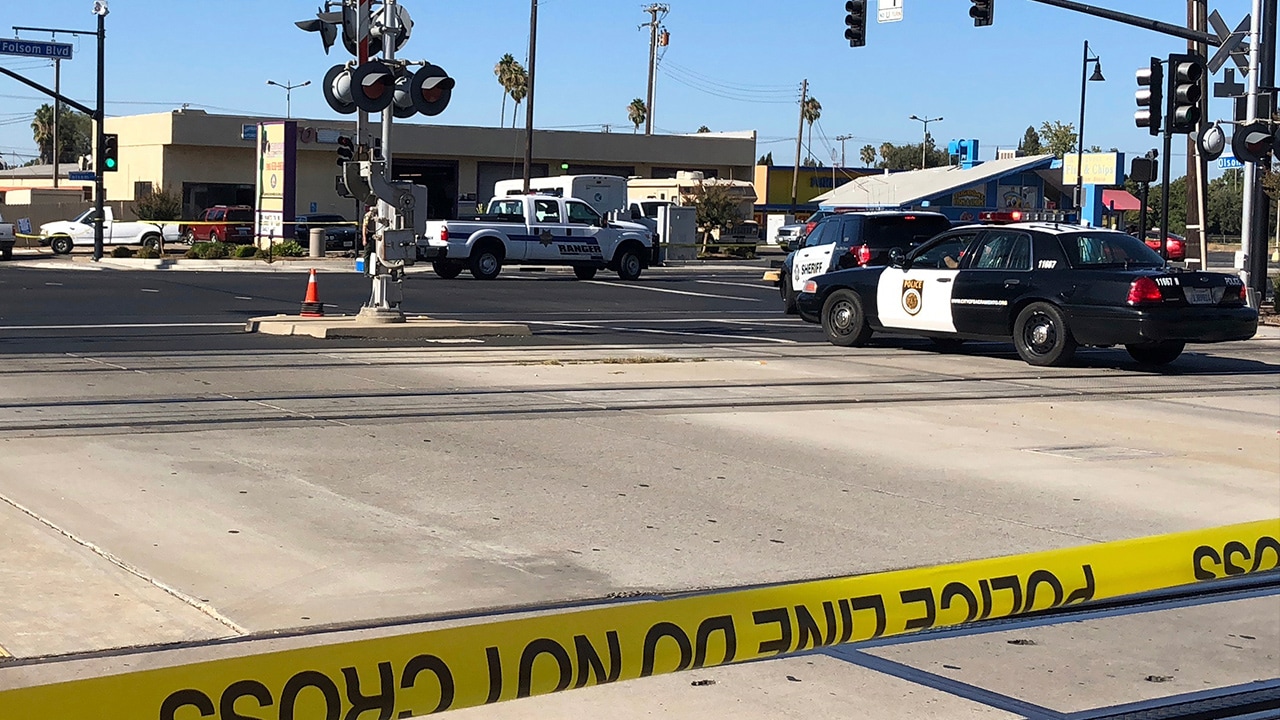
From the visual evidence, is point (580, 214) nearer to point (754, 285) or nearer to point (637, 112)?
point (754, 285)

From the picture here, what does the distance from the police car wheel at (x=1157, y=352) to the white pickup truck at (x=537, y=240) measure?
20440 mm

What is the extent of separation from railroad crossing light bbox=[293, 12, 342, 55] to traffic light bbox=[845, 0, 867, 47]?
42.1ft

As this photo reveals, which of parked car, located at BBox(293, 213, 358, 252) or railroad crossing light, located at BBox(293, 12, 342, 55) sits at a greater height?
railroad crossing light, located at BBox(293, 12, 342, 55)

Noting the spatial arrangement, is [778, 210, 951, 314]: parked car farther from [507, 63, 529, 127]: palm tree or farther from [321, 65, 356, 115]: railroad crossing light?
[507, 63, 529, 127]: palm tree

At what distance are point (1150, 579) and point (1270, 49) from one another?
23.7 m

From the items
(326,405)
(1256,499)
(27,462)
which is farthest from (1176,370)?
(27,462)

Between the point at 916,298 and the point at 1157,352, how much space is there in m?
2.63

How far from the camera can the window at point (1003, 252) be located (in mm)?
16344

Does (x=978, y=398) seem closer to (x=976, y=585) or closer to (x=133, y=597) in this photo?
(x=133, y=597)

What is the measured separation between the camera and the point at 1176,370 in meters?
16.2

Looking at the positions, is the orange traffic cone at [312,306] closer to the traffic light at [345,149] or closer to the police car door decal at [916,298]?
the traffic light at [345,149]

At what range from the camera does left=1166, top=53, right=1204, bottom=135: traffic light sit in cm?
2472

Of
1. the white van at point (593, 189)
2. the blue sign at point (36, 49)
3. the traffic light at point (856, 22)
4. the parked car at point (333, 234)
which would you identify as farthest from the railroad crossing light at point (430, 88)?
the parked car at point (333, 234)

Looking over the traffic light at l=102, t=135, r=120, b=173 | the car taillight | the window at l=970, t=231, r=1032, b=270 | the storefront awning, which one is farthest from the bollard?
the storefront awning
